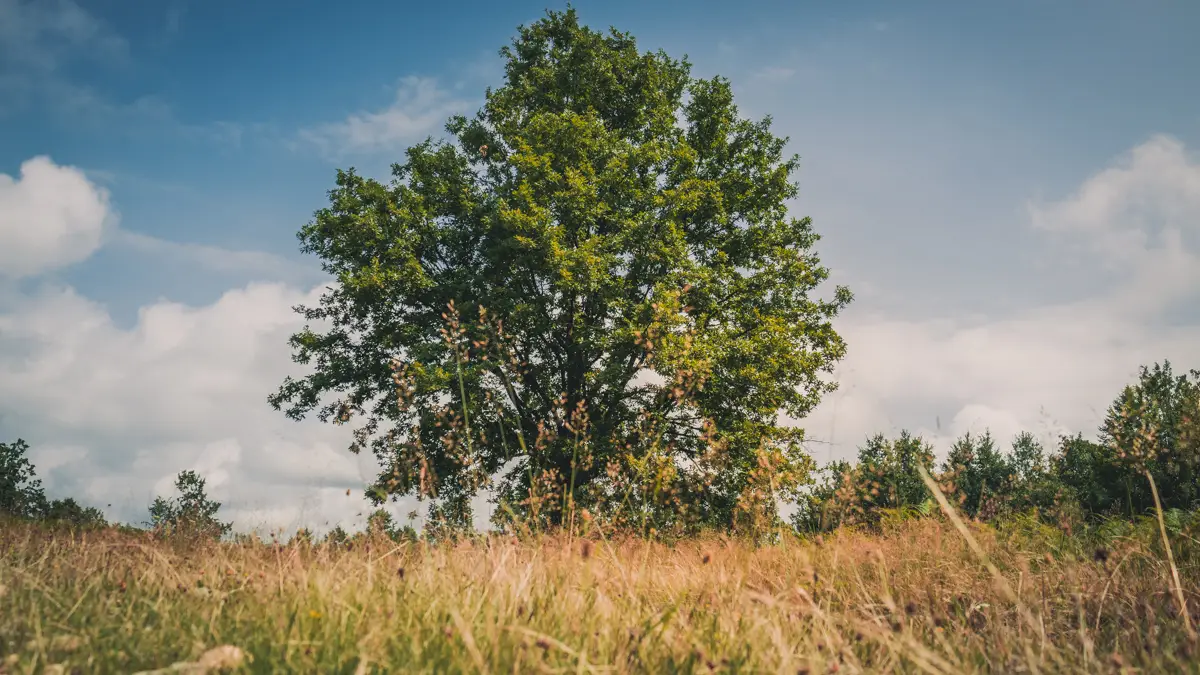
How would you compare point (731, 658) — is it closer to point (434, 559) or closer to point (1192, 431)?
point (434, 559)

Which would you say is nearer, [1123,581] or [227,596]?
[227,596]

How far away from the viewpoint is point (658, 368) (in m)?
12.8

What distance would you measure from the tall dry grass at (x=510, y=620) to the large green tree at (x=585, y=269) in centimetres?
823

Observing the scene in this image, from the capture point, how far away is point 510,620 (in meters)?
2.69

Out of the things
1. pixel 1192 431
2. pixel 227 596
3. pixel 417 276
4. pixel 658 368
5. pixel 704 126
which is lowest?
pixel 227 596

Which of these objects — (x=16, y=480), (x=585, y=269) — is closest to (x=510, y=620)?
(x=585, y=269)

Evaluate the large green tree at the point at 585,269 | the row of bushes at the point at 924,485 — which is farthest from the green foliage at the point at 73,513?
the large green tree at the point at 585,269

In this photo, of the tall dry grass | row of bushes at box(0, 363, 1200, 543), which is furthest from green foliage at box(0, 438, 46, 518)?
the tall dry grass

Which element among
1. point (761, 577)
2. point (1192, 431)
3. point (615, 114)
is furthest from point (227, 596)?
point (615, 114)

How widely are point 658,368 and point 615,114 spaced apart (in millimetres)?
8636

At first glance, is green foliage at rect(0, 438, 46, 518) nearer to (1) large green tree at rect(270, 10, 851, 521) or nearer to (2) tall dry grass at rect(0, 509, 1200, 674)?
(1) large green tree at rect(270, 10, 851, 521)

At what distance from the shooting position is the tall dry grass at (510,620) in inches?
85.2

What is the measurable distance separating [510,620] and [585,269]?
37.5ft

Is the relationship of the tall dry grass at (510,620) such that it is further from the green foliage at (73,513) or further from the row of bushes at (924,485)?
the green foliage at (73,513)
